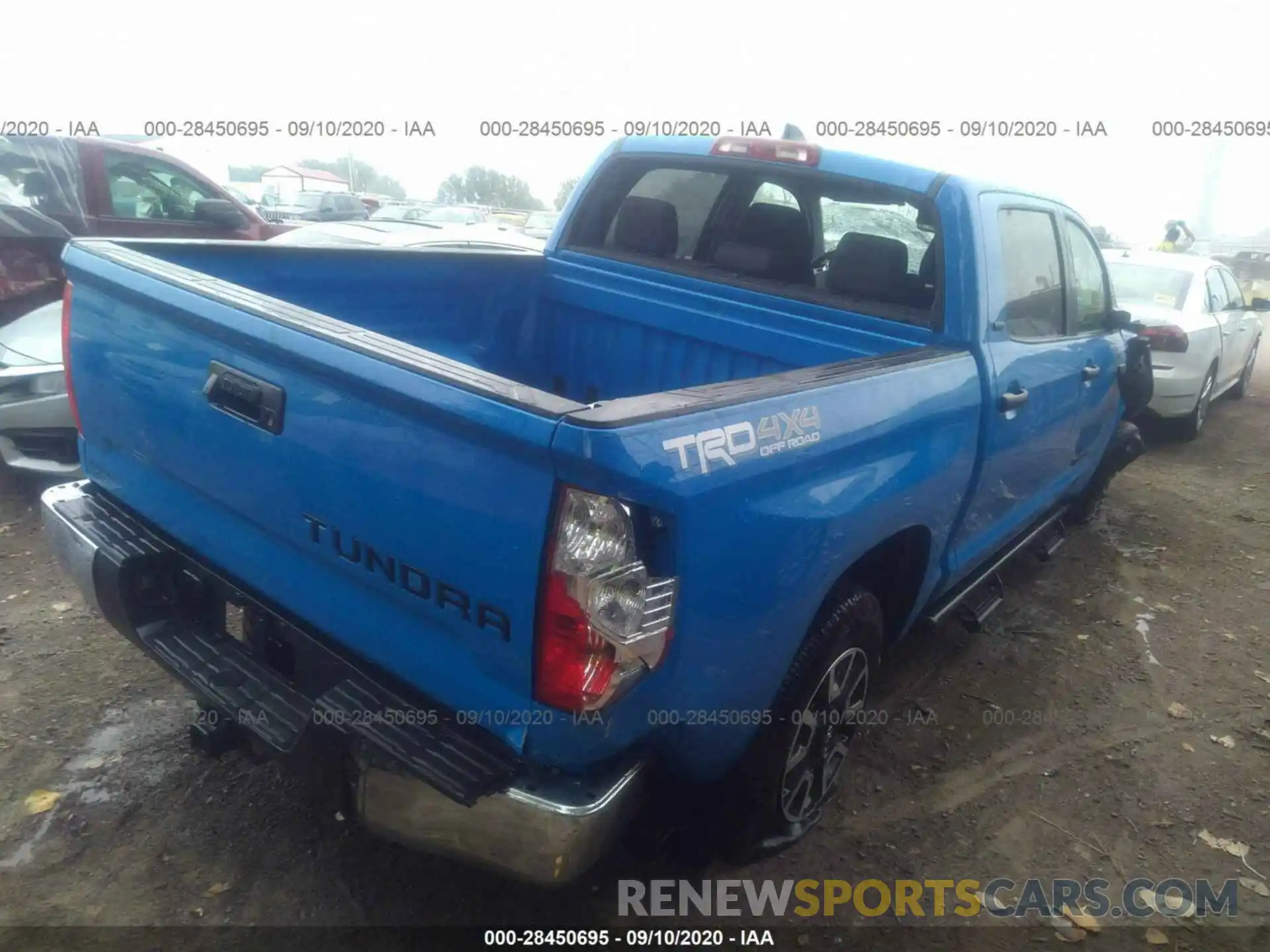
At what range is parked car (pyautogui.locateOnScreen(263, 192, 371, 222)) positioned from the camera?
14633mm

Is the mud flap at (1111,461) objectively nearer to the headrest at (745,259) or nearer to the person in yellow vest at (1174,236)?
the headrest at (745,259)

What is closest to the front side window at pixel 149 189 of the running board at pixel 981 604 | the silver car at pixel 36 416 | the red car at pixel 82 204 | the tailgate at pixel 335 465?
the red car at pixel 82 204

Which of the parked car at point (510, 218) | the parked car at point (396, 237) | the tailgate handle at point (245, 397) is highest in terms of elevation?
the tailgate handle at point (245, 397)

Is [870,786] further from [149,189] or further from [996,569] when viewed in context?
[149,189]

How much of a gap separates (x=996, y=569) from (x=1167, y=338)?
12.5ft

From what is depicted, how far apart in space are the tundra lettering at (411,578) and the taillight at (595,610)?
0.37 ft

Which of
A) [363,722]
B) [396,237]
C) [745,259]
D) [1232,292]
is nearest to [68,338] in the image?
[363,722]

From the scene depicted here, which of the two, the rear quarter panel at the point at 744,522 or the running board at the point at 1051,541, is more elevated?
the rear quarter panel at the point at 744,522

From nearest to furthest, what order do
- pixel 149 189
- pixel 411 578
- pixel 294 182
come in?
pixel 411 578, pixel 149 189, pixel 294 182

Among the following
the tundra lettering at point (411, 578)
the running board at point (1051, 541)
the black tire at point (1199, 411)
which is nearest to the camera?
the tundra lettering at point (411, 578)

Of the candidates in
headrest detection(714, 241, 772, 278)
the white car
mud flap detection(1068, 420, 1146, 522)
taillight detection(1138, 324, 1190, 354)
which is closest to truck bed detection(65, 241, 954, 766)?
headrest detection(714, 241, 772, 278)

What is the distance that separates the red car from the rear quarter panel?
592cm

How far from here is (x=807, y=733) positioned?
2.44m

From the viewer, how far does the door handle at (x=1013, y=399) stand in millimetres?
2898
